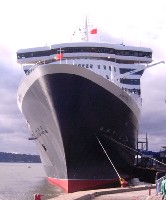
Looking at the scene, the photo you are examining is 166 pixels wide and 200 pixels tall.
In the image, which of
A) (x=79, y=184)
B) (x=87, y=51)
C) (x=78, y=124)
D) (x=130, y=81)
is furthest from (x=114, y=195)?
(x=87, y=51)

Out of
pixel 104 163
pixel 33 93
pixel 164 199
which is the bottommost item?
pixel 164 199

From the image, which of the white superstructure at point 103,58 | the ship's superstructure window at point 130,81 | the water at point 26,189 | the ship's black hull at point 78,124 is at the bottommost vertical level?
the water at point 26,189

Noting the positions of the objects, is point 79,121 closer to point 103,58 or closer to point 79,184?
point 79,184

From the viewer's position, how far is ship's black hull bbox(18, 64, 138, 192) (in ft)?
72.3

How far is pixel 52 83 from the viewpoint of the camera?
21.9m

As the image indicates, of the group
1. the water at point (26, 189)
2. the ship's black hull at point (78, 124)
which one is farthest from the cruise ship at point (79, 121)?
the water at point (26, 189)

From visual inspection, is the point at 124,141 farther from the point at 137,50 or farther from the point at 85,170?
the point at 137,50

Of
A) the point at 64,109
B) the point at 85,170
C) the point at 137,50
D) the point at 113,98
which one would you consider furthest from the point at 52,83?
the point at 137,50

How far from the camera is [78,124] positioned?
2256cm

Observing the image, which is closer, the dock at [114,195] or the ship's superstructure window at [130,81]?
the dock at [114,195]

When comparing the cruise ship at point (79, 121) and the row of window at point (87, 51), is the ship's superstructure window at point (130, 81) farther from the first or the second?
the cruise ship at point (79, 121)

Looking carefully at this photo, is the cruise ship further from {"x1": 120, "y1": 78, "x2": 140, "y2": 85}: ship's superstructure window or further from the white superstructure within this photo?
{"x1": 120, "y1": 78, "x2": 140, "y2": 85}: ship's superstructure window

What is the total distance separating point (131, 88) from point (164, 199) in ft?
54.5

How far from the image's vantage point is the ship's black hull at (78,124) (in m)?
22.0
